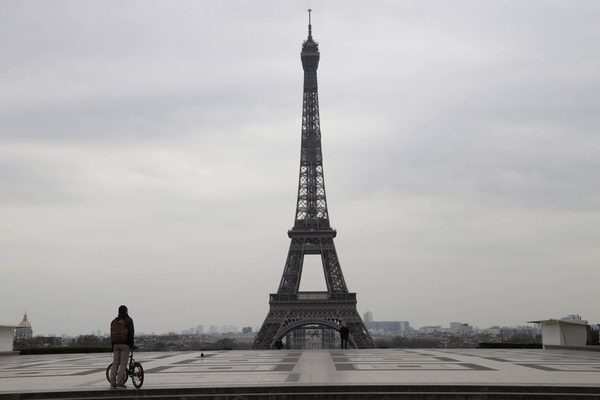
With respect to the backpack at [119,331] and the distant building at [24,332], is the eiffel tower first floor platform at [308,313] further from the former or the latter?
the distant building at [24,332]

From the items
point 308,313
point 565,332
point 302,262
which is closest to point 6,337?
point 565,332

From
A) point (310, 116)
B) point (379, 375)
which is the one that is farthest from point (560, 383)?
point (310, 116)

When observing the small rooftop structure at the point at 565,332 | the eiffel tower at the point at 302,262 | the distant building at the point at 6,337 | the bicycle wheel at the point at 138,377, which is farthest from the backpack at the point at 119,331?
the eiffel tower at the point at 302,262

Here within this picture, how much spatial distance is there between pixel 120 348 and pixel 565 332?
26.9 meters

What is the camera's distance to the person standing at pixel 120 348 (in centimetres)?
1290

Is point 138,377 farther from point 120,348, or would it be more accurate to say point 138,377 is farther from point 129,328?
point 129,328

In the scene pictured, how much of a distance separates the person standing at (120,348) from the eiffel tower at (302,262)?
5143 centimetres

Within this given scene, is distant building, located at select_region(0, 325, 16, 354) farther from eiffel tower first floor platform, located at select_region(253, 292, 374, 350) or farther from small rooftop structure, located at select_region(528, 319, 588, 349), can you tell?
eiffel tower first floor platform, located at select_region(253, 292, 374, 350)

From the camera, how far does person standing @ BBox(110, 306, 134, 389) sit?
12.9 meters

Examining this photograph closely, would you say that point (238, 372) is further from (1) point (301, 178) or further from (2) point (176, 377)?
(1) point (301, 178)

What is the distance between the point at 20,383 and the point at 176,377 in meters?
3.98

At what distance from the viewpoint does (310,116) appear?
7888cm

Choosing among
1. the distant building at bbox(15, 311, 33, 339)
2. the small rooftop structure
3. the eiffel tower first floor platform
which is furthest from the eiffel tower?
the distant building at bbox(15, 311, 33, 339)

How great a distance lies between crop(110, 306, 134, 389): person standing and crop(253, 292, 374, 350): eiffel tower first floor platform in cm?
5397
